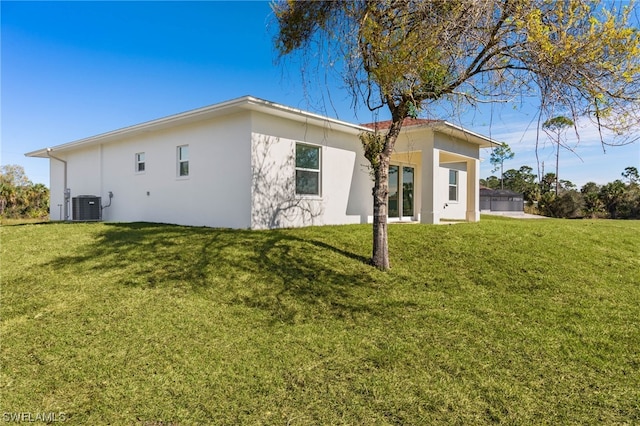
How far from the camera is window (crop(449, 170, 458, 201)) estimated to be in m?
16.4

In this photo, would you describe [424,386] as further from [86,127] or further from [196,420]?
[86,127]

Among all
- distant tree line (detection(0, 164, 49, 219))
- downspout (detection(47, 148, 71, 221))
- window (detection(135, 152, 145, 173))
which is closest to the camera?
window (detection(135, 152, 145, 173))

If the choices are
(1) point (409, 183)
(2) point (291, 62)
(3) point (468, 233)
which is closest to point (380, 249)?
(3) point (468, 233)

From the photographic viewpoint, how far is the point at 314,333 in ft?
14.1

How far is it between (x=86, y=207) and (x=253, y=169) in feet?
A: 27.1

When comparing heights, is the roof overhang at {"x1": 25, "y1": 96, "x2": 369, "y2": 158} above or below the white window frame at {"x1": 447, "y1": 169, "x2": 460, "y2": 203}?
above

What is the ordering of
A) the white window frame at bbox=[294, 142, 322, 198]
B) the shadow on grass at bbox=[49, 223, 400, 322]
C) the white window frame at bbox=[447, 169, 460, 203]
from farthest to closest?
the white window frame at bbox=[447, 169, 460, 203]
the white window frame at bbox=[294, 142, 322, 198]
the shadow on grass at bbox=[49, 223, 400, 322]

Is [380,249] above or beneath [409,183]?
beneath

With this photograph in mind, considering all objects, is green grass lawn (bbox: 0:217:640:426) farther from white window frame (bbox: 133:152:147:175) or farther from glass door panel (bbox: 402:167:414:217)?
glass door panel (bbox: 402:167:414:217)

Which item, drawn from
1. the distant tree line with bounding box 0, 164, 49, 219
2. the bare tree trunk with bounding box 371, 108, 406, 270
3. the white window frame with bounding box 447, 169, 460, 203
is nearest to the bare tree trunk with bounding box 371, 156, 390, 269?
the bare tree trunk with bounding box 371, 108, 406, 270

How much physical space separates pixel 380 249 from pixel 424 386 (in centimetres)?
357

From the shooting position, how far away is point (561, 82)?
17.0 feet

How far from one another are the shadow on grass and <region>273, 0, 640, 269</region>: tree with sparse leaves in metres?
1.18

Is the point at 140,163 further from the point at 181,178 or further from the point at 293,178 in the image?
the point at 293,178
